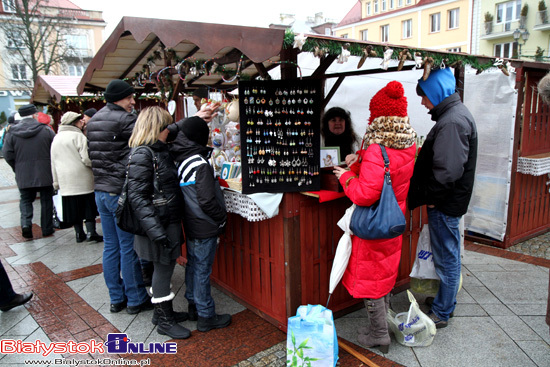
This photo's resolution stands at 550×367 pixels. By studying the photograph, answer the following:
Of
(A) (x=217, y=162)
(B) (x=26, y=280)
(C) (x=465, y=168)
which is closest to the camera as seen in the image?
(C) (x=465, y=168)

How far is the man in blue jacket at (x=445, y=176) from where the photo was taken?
9.28ft

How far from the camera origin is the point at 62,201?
200 inches

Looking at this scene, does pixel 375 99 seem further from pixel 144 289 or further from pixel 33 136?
pixel 33 136

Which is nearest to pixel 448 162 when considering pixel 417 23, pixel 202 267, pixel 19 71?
pixel 202 267

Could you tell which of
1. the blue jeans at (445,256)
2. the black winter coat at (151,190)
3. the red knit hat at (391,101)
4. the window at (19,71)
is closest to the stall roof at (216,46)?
the red knit hat at (391,101)

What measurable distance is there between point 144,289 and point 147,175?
136 cm

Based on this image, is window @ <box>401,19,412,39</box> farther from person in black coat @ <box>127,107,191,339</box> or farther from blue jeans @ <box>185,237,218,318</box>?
blue jeans @ <box>185,237,218,318</box>

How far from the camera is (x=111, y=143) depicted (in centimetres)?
334

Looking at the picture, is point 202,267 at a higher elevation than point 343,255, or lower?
lower

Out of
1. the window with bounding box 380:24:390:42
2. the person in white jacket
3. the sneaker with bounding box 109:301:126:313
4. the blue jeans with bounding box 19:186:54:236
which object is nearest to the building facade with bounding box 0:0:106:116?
the blue jeans with bounding box 19:186:54:236

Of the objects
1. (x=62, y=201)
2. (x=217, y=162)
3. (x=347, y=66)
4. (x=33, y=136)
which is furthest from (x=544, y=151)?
(x=33, y=136)

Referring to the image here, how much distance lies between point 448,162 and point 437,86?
685 mm

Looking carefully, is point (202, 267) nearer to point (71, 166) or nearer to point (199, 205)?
point (199, 205)

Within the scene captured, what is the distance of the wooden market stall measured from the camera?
2.50m
